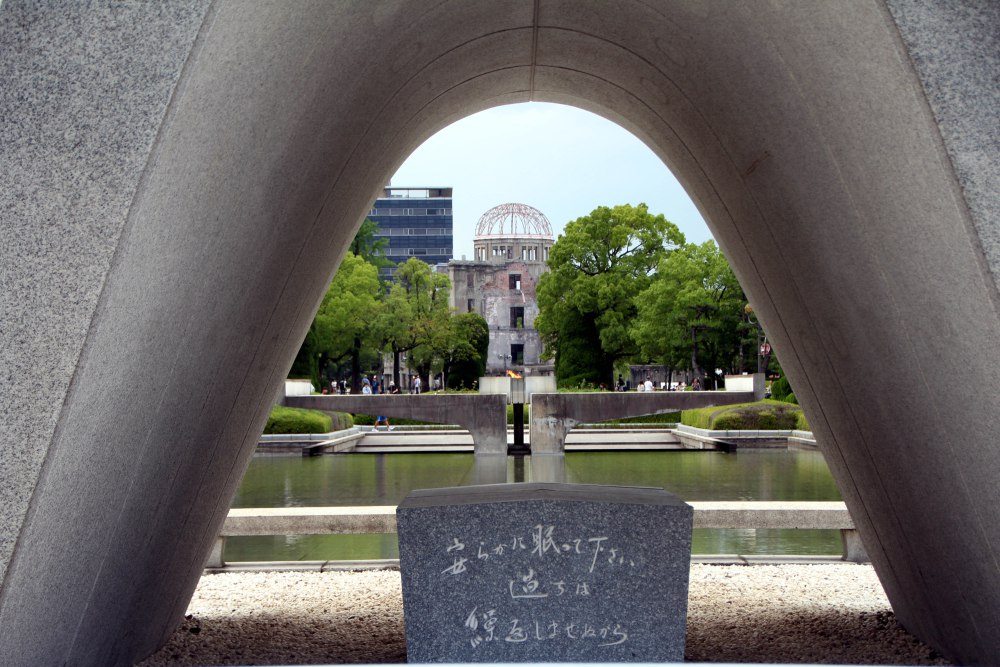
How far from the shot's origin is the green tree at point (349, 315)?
44125 millimetres

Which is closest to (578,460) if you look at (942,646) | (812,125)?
(942,646)

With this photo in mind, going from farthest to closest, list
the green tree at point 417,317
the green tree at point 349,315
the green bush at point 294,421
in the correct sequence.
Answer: the green tree at point 417,317 < the green tree at point 349,315 < the green bush at point 294,421

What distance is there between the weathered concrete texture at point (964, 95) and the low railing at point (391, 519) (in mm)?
5567

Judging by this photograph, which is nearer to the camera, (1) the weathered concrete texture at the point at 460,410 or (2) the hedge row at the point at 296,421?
(1) the weathered concrete texture at the point at 460,410

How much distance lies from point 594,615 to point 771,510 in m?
4.53

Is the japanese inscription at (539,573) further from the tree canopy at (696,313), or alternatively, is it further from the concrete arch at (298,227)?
the tree canopy at (696,313)

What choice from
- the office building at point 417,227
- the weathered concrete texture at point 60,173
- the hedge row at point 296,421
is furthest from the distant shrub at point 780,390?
the office building at point 417,227

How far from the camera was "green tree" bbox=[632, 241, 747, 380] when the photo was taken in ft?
133

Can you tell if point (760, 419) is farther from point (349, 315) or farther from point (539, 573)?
point (539, 573)

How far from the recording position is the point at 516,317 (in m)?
75.4

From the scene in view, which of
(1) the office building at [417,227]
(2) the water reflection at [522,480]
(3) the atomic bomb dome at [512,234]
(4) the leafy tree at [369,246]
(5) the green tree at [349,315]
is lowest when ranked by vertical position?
(2) the water reflection at [522,480]

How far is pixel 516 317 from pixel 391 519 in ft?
219

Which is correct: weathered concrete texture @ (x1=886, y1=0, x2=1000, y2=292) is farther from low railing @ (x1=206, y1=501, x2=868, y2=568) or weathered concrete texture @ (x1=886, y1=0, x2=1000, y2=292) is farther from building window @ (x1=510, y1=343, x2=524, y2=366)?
building window @ (x1=510, y1=343, x2=524, y2=366)

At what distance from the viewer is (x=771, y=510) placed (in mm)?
8602
